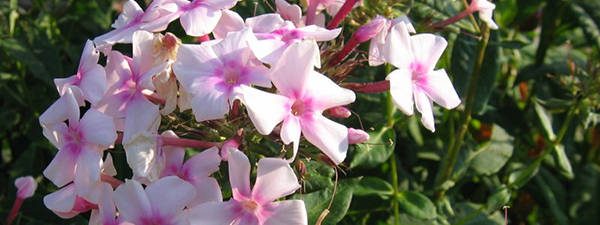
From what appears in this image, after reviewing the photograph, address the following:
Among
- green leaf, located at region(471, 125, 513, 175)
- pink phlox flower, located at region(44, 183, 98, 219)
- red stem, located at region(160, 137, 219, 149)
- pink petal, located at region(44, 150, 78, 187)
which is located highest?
red stem, located at region(160, 137, 219, 149)

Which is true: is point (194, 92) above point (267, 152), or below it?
above

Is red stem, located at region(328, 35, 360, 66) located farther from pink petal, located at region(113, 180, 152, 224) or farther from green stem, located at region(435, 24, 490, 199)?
green stem, located at region(435, 24, 490, 199)

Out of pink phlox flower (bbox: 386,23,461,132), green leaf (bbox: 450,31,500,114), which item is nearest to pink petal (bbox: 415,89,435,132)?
pink phlox flower (bbox: 386,23,461,132)

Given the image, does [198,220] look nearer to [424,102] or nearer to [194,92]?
[194,92]

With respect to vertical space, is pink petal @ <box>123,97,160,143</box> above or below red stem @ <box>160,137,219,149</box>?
above

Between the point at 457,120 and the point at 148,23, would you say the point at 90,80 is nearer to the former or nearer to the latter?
the point at 148,23

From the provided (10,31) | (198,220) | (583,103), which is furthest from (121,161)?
(583,103)

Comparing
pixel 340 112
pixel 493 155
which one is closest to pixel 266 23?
pixel 340 112

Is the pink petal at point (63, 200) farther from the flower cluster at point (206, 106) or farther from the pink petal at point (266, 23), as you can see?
the pink petal at point (266, 23)
